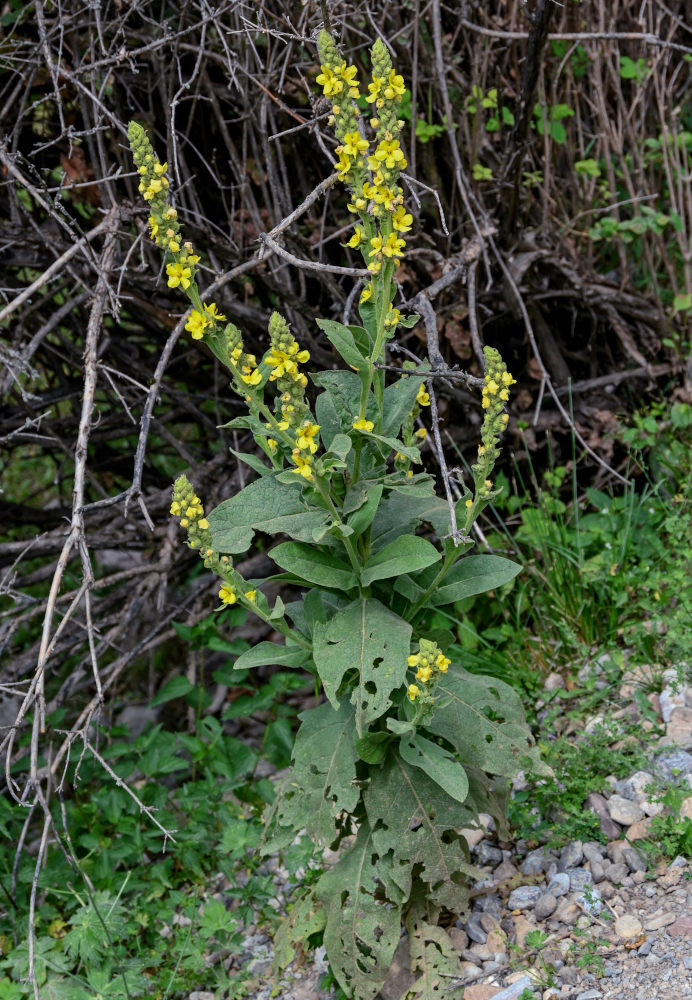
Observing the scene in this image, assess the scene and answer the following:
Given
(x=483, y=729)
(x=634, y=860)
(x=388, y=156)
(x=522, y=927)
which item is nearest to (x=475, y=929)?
(x=522, y=927)

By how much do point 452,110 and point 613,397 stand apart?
1360 mm

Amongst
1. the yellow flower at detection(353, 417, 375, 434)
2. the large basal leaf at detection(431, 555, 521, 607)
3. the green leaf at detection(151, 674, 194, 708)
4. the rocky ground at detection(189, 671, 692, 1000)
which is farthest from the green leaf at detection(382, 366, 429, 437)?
the green leaf at detection(151, 674, 194, 708)

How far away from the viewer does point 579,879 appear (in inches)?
98.8

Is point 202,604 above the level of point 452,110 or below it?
below

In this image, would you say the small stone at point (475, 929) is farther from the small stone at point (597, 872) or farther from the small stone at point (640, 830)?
the small stone at point (640, 830)

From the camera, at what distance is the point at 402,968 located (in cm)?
244

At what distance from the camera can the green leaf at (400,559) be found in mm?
2109

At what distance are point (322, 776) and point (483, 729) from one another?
1.35ft

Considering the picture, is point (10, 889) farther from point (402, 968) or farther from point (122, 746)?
point (402, 968)

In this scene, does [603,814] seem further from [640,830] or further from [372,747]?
[372,747]

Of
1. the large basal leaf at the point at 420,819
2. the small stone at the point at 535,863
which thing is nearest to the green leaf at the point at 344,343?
the large basal leaf at the point at 420,819

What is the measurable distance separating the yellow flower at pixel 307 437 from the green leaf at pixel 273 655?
0.55 meters

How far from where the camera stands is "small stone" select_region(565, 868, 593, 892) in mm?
2490

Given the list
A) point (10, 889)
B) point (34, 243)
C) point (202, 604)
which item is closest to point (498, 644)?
point (202, 604)
